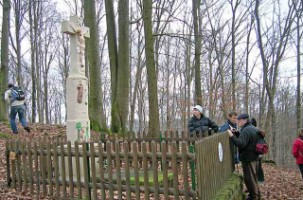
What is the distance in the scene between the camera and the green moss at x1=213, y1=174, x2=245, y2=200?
5.62m

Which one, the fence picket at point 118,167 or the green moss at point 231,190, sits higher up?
the fence picket at point 118,167

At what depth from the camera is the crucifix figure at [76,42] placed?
25.1ft

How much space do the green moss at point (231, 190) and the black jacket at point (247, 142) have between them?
591 mm

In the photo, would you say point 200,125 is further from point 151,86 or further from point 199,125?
point 151,86

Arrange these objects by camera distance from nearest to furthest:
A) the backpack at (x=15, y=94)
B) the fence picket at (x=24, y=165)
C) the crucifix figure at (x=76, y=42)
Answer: the fence picket at (x=24, y=165)
the crucifix figure at (x=76, y=42)
the backpack at (x=15, y=94)

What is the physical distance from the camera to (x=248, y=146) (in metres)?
6.32

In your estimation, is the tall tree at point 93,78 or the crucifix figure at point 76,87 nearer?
the crucifix figure at point 76,87

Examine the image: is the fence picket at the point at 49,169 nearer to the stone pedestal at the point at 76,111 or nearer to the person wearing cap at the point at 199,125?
the stone pedestal at the point at 76,111

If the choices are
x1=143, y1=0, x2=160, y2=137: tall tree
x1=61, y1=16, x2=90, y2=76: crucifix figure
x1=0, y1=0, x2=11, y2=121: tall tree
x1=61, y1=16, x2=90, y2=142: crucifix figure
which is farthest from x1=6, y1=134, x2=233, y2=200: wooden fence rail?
x1=0, y1=0, x2=11, y2=121: tall tree

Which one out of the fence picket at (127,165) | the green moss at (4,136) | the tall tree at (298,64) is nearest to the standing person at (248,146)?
the fence picket at (127,165)

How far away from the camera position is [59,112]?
51.7 m

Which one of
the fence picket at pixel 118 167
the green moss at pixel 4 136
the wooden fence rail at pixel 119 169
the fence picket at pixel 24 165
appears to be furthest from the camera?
the green moss at pixel 4 136

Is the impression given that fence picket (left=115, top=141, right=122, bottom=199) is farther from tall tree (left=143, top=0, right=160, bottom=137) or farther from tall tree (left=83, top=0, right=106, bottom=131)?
tall tree (left=83, top=0, right=106, bottom=131)

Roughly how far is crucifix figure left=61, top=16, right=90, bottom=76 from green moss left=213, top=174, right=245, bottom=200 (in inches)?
168
